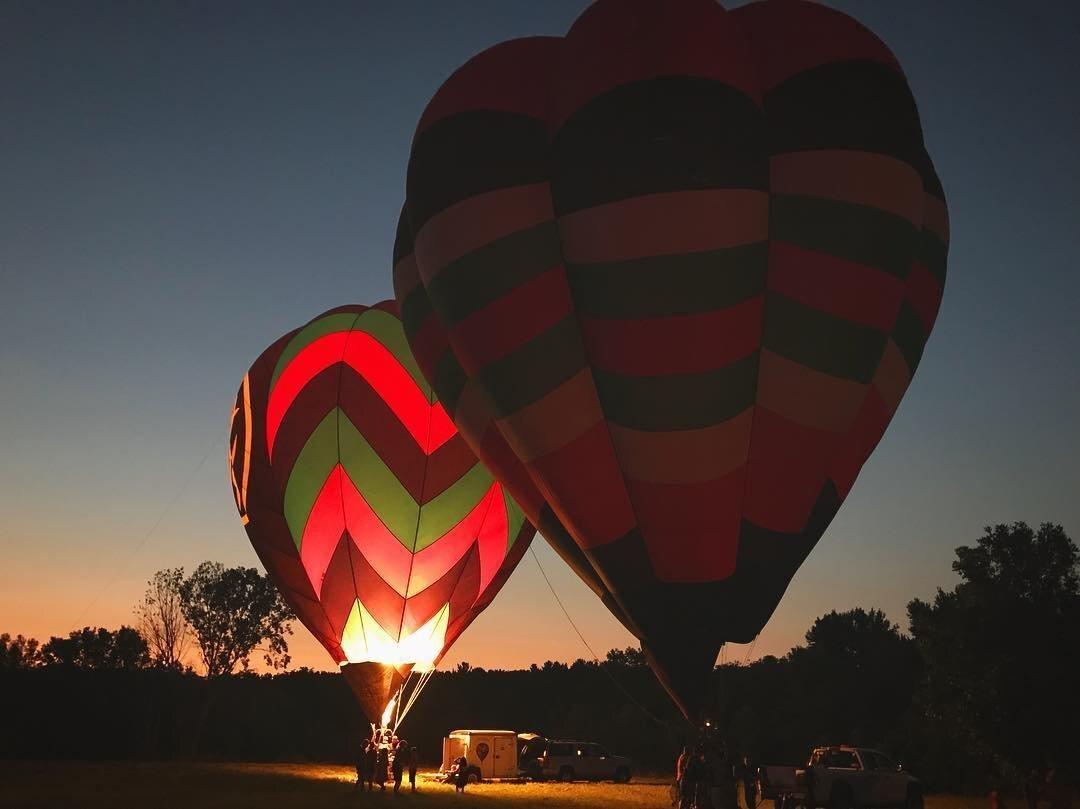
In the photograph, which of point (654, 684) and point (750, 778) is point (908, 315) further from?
point (654, 684)

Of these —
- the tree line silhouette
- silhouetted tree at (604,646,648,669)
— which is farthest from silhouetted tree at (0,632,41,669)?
silhouetted tree at (604,646,648,669)

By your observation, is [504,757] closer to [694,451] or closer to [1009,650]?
[1009,650]

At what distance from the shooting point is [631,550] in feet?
34.8

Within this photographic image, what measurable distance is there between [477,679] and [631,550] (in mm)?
42353

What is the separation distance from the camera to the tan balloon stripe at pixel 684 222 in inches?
401

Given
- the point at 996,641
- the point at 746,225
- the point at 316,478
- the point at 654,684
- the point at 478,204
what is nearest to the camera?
the point at 746,225

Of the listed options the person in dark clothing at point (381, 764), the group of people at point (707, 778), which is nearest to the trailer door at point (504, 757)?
the person in dark clothing at point (381, 764)

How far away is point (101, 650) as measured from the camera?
51.8 m

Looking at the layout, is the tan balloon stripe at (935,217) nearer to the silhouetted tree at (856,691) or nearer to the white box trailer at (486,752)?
the white box trailer at (486,752)

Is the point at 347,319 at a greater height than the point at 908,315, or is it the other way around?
the point at 347,319

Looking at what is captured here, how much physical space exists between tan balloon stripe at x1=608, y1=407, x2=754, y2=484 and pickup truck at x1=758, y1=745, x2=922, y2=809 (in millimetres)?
6074

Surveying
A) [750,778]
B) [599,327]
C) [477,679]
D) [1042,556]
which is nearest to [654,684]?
[477,679]

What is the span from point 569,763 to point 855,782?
1113 centimetres

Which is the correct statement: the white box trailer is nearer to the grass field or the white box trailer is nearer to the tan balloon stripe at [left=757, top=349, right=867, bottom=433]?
the grass field
